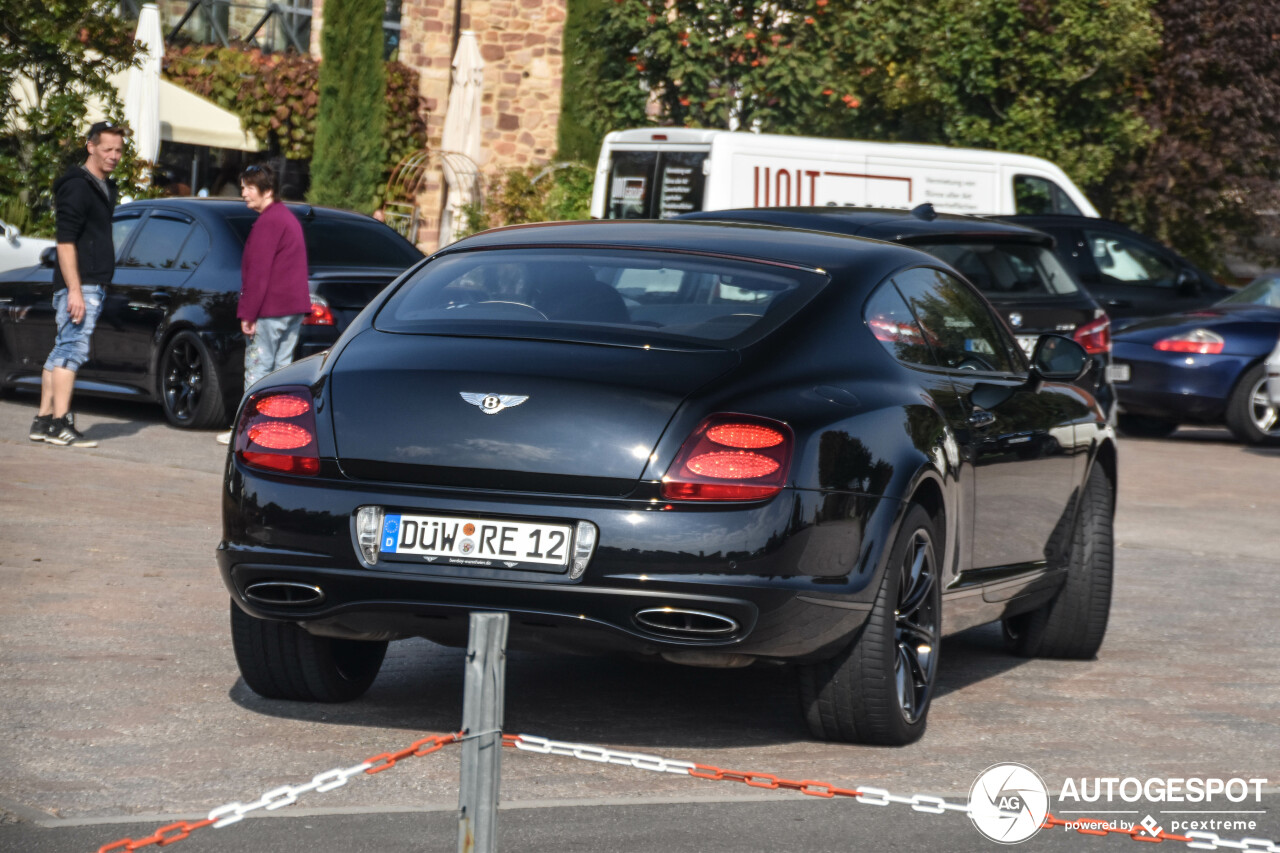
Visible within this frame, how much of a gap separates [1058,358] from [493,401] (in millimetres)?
2573

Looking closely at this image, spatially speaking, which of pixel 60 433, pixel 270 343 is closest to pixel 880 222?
pixel 270 343

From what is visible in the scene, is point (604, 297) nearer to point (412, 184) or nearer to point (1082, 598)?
point (1082, 598)

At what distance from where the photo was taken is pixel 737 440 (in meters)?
4.86

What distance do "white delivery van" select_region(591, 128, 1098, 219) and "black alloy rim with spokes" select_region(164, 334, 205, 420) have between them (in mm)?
4652

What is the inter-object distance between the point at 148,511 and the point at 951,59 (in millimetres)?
19040

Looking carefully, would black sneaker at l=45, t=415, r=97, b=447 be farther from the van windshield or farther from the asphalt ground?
the van windshield

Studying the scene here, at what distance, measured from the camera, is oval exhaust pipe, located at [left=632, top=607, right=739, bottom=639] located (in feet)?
15.7

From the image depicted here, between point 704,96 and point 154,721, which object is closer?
point 154,721

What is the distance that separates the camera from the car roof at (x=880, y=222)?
31.1 ft

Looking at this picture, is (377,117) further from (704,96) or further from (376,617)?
(376,617)

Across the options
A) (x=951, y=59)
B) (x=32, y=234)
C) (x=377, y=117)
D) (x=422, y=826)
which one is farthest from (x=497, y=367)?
(x=377, y=117)

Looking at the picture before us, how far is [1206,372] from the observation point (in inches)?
648

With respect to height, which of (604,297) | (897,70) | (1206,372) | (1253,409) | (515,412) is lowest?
(1253,409)

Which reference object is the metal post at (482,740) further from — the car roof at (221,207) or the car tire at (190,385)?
the car roof at (221,207)
